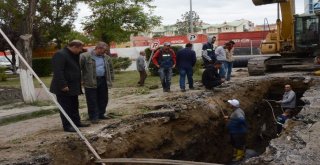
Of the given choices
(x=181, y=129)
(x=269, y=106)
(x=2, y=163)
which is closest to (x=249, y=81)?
(x=269, y=106)

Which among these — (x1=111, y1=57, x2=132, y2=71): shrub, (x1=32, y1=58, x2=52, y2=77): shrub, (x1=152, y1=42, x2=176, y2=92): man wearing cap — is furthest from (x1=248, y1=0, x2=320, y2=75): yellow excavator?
(x1=32, y1=58, x2=52, y2=77): shrub

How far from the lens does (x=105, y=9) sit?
3209 cm

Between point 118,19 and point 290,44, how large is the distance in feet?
53.8

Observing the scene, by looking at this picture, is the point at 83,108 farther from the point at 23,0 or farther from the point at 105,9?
the point at 105,9

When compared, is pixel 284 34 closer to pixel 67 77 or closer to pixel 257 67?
pixel 257 67

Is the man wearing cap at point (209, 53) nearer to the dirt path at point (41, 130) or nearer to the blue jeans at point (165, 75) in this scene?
the blue jeans at point (165, 75)

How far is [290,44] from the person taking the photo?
18.6 metres

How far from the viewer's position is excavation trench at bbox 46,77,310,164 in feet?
27.0

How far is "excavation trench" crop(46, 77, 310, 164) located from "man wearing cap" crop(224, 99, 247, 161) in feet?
2.36

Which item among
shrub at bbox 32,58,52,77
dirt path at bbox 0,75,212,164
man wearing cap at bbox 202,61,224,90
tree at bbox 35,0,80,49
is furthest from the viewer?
tree at bbox 35,0,80,49

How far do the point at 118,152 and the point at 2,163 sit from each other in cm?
239

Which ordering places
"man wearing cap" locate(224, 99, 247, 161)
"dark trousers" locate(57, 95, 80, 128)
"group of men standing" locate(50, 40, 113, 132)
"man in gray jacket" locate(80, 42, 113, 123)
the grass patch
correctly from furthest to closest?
"man wearing cap" locate(224, 99, 247, 161) → the grass patch → "man in gray jacket" locate(80, 42, 113, 123) → "dark trousers" locate(57, 95, 80, 128) → "group of men standing" locate(50, 40, 113, 132)

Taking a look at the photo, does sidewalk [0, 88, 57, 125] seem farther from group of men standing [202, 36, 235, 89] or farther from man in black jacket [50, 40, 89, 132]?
group of men standing [202, 36, 235, 89]

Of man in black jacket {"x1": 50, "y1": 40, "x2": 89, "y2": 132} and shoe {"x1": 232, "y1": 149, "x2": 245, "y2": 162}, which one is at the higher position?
man in black jacket {"x1": 50, "y1": 40, "x2": 89, "y2": 132}
